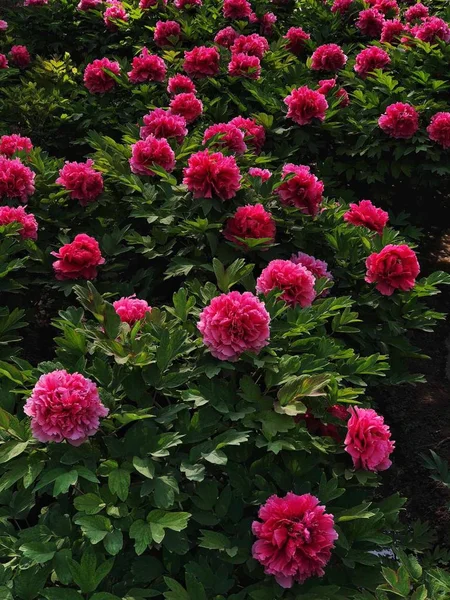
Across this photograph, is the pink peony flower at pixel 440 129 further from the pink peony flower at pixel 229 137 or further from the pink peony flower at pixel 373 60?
the pink peony flower at pixel 229 137

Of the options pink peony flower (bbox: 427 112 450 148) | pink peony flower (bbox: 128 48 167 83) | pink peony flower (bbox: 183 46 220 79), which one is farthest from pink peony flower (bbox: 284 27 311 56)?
pink peony flower (bbox: 427 112 450 148)

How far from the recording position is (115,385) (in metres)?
1.85

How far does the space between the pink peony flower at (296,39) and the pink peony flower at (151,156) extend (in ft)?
7.20

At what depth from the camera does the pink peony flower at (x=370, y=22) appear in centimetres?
462

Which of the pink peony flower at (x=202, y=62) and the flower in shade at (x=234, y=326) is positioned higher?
the flower in shade at (x=234, y=326)

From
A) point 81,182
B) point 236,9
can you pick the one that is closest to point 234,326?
point 81,182

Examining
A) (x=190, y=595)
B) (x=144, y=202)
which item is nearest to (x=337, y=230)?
(x=144, y=202)

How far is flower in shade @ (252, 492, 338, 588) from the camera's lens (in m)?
1.57

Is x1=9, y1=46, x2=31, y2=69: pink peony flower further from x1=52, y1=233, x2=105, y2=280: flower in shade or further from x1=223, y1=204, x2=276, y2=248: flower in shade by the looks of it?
x1=223, y1=204, x2=276, y2=248: flower in shade

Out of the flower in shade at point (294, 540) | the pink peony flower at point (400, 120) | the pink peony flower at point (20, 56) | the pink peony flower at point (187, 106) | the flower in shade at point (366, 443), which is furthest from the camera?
the pink peony flower at point (20, 56)

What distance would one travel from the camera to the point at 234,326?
1862 mm

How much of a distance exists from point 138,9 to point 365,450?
12.9ft

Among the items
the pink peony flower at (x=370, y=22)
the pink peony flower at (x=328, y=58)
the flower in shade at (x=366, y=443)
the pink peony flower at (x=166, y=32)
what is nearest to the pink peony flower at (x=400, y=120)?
the pink peony flower at (x=328, y=58)

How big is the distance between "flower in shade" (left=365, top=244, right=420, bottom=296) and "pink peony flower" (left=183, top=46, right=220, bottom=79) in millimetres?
1976
